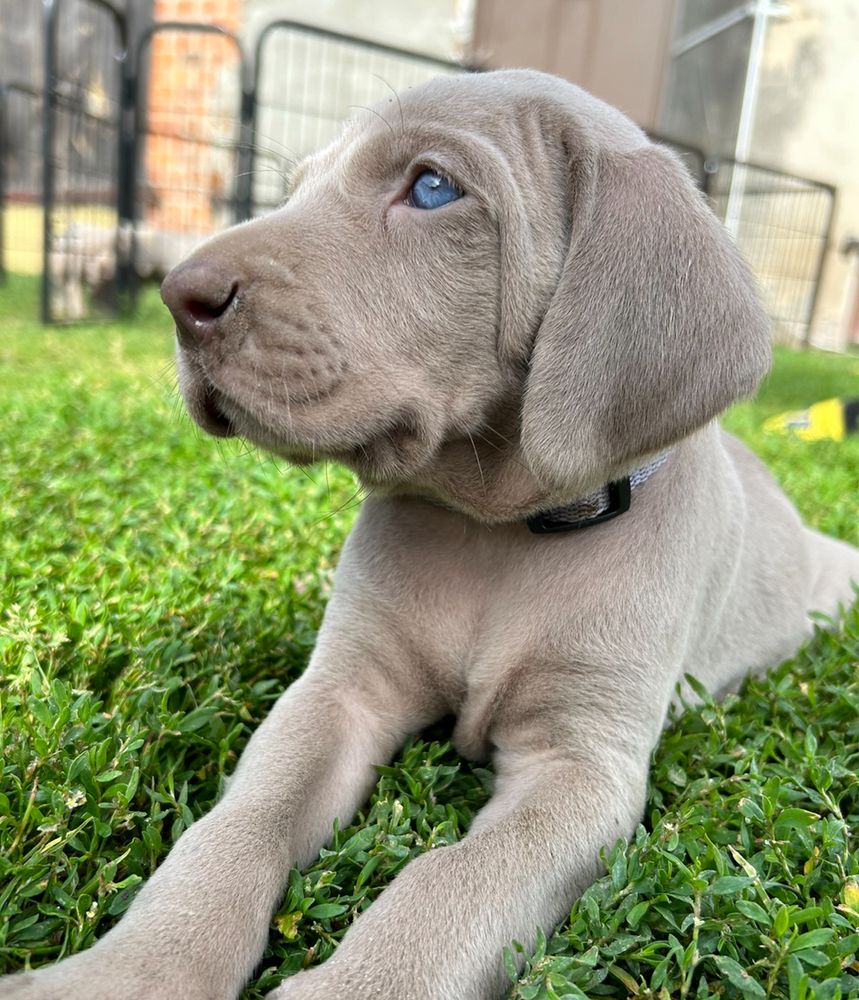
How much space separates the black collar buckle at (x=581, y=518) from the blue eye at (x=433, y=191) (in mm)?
739

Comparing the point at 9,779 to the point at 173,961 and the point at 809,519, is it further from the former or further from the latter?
the point at 809,519

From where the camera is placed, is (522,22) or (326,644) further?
(522,22)

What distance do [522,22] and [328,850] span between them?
12569mm

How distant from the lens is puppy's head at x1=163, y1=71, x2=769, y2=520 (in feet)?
6.31

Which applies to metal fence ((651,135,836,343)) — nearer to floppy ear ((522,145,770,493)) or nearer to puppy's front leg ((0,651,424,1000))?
floppy ear ((522,145,770,493))

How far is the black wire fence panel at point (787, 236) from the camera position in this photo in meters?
15.5

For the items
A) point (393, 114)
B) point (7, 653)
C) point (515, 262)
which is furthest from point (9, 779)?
point (393, 114)

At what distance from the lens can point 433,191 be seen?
83.0 inches

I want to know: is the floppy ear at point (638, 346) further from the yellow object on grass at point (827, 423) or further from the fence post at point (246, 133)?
the fence post at point (246, 133)

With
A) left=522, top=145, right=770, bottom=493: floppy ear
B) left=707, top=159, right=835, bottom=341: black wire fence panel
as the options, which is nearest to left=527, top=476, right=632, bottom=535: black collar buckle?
left=522, top=145, right=770, bottom=493: floppy ear

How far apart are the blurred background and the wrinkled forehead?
7382mm

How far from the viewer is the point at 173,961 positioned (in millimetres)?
1493

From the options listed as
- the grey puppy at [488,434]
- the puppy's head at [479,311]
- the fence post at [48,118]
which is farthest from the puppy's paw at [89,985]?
the fence post at [48,118]

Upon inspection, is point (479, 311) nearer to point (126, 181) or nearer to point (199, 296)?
point (199, 296)
